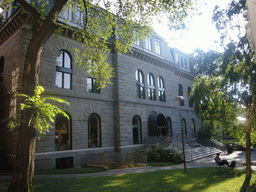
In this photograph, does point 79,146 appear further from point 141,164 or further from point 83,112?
point 141,164

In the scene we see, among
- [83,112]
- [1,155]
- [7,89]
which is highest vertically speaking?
[7,89]

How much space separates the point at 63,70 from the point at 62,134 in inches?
225

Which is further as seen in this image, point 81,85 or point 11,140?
point 81,85

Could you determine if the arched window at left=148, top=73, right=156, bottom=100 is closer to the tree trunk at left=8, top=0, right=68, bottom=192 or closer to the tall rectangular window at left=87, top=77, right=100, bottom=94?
the tall rectangular window at left=87, top=77, right=100, bottom=94

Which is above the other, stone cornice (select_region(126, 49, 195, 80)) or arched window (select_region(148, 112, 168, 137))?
stone cornice (select_region(126, 49, 195, 80))

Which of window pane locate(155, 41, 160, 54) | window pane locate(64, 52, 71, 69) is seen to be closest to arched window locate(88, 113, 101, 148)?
window pane locate(64, 52, 71, 69)

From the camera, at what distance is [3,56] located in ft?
59.6

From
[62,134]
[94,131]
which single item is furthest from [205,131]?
[62,134]

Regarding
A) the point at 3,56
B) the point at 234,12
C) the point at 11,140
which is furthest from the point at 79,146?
the point at 234,12

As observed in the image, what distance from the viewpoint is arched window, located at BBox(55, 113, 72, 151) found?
52.1 feet

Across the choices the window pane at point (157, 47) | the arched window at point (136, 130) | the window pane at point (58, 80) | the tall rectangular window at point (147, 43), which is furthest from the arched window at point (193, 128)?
the window pane at point (58, 80)

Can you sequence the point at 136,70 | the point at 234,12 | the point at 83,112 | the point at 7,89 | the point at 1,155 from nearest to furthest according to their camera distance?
1. the point at 234,12
2. the point at 1,155
3. the point at 7,89
4. the point at 83,112
5. the point at 136,70

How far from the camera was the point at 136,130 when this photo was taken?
74.2 feet

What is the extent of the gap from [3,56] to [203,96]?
23.3 metres
